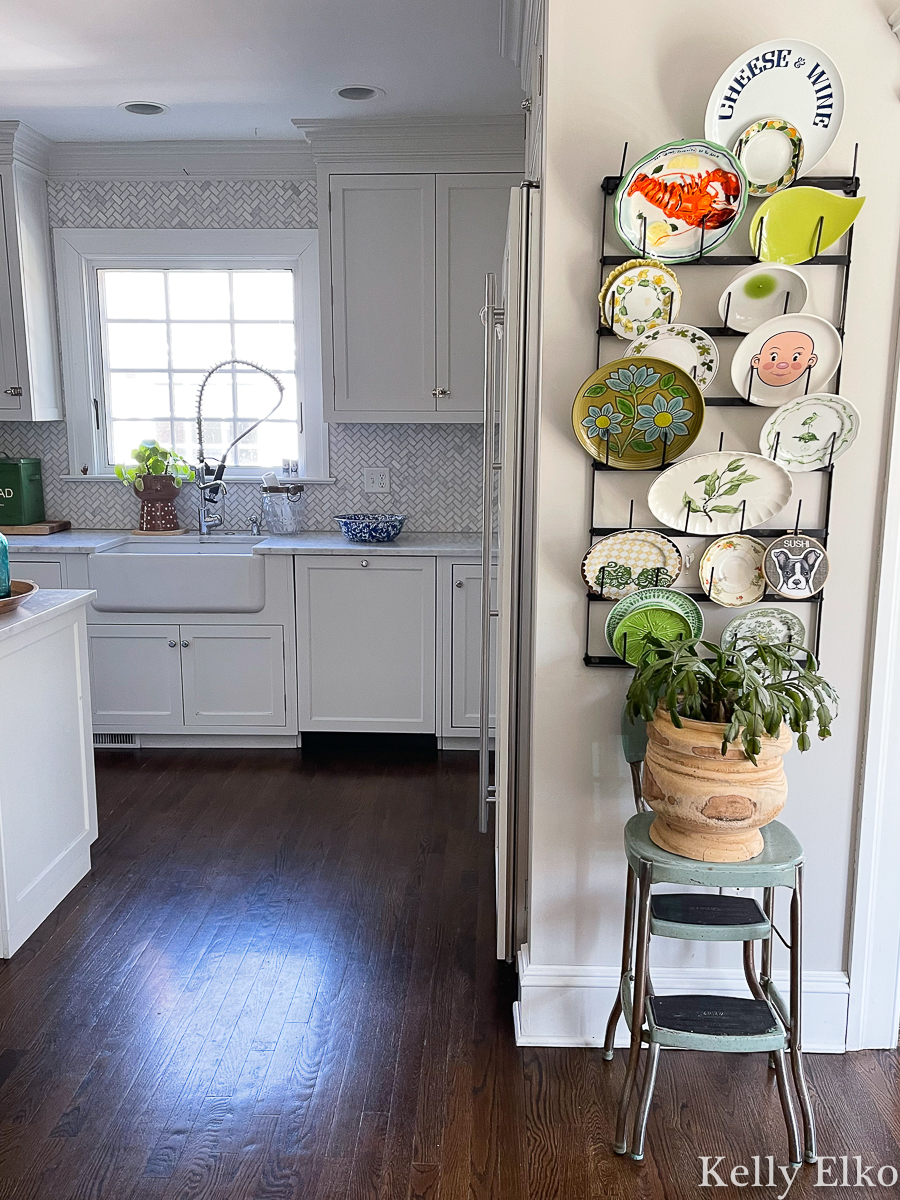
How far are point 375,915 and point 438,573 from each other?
1.54 m

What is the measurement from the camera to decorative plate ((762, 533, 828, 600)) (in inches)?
75.0

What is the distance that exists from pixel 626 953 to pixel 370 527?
2.40 m

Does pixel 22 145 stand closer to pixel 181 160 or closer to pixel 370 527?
pixel 181 160

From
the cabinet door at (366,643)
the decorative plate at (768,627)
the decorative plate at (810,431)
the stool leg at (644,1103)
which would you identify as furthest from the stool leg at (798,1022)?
the cabinet door at (366,643)

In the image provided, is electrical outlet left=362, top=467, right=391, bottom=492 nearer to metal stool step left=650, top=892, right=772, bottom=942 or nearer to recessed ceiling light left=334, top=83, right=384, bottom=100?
recessed ceiling light left=334, top=83, right=384, bottom=100

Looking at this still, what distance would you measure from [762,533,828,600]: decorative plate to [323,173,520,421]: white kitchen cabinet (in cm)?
221

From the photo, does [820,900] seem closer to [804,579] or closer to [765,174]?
[804,579]

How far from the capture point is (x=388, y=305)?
3891 mm

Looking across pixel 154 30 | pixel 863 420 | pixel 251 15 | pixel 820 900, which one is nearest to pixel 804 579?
pixel 863 420

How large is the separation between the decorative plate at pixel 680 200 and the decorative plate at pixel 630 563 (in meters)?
0.54

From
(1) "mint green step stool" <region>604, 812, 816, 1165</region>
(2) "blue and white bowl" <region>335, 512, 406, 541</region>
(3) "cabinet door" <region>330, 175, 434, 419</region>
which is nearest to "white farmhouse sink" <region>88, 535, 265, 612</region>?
(2) "blue and white bowl" <region>335, 512, 406, 541</region>

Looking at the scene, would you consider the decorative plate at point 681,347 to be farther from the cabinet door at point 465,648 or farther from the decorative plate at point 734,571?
the cabinet door at point 465,648

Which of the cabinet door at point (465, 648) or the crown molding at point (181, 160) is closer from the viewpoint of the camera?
the cabinet door at point (465, 648)

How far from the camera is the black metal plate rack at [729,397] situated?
5.99ft
